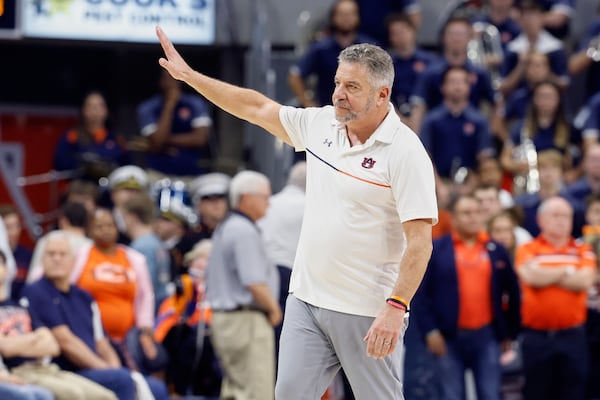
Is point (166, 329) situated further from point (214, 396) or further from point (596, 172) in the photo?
point (596, 172)

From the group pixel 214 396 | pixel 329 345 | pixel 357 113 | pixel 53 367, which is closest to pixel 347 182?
pixel 357 113

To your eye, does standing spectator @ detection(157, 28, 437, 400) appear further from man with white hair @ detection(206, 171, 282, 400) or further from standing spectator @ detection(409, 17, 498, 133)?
standing spectator @ detection(409, 17, 498, 133)

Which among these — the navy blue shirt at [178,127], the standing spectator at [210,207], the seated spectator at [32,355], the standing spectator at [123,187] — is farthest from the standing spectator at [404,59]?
the seated spectator at [32,355]

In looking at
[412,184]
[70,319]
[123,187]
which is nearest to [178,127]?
[123,187]

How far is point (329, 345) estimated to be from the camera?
659 cm

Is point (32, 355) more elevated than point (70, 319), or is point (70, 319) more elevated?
point (70, 319)

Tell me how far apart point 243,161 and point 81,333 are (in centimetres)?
559

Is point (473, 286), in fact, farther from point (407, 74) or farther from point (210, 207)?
point (407, 74)

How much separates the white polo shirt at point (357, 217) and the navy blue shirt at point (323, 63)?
26.0ft

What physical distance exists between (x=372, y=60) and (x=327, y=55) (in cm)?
819

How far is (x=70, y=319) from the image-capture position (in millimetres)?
10242

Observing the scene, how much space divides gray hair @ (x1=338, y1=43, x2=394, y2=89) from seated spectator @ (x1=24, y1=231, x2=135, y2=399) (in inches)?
173

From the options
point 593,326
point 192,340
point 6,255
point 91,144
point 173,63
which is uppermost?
point 173,63

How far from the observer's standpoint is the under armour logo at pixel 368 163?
638 cm
